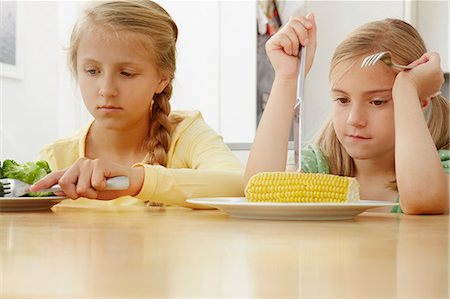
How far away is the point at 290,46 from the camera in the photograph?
56.1 inches

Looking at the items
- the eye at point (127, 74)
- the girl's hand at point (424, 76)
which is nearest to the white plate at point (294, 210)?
→ the girl's hand at point (424, 76)

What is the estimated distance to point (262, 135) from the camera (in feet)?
4.72

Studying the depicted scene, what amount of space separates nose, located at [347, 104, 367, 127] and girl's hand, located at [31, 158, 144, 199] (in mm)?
570

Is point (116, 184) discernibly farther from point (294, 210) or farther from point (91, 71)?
point (91, 71)

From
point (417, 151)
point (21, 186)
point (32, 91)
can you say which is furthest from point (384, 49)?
point (32, 91)

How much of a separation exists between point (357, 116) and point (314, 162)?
21 centimetres

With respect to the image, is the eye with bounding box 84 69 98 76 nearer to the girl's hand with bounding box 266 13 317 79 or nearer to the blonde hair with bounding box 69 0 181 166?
the blonde hair with bounding box 69 0 181 166

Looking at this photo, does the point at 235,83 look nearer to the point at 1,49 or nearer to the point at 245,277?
the point at 1,49

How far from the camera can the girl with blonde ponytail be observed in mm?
1193

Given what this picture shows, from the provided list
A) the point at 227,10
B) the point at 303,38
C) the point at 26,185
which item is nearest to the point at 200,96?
the point at 227,10

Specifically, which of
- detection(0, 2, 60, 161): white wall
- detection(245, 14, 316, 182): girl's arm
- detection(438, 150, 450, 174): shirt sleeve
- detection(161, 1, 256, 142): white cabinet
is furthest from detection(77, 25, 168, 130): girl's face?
detection(0, 2, 60, 161): white wall

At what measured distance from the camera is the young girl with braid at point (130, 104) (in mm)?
1570

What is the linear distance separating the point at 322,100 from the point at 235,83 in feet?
1.32

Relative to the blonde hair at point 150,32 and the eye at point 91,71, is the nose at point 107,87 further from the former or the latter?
the blonde hair at point 150,32
